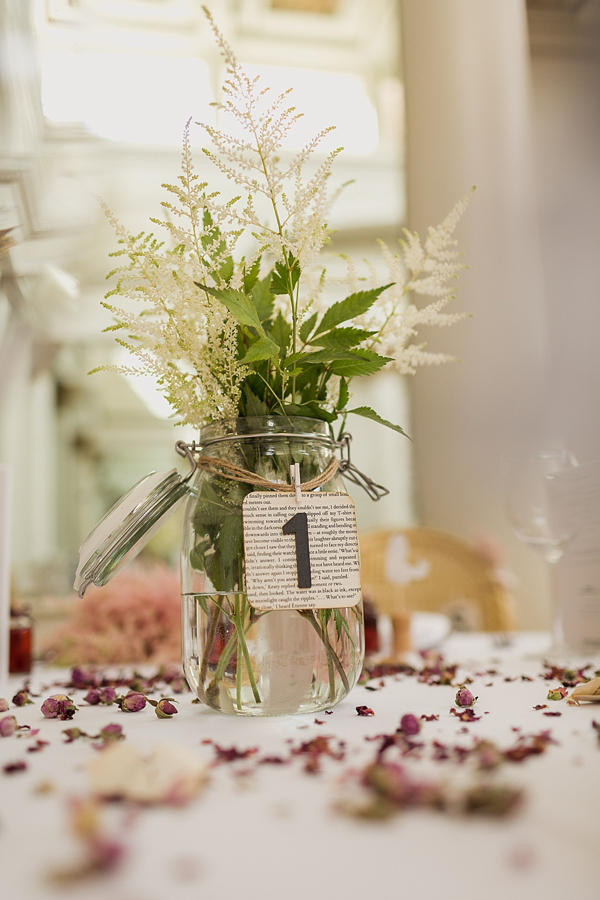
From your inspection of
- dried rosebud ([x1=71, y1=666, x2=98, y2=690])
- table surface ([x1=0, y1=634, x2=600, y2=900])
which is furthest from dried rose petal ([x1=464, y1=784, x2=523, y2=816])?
dried rosebud ([x1=71, y1=666, x2=98, y2=690])

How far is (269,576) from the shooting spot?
1.91 feet

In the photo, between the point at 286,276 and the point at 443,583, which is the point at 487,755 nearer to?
the point at 286,276

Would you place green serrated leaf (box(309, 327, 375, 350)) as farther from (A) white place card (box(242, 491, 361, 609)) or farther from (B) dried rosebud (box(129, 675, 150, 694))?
(B) dried rosebud (box(129, 675, 150, 694))

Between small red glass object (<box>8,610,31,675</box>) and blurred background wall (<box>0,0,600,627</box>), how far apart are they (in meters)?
0.66

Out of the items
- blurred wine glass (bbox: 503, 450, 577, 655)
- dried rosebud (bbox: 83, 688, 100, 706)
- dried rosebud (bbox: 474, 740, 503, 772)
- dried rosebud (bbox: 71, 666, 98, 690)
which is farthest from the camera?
blurred wine glass (bbox: 503, 450, 577, 655)

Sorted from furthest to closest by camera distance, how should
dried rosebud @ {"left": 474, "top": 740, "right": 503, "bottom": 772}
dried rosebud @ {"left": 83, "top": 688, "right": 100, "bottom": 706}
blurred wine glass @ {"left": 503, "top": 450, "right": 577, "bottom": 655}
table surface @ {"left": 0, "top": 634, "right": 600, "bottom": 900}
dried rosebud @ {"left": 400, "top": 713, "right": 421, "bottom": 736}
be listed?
blurred wine glass @ {"left": 503, "top": 450, "right": 577, "bottom": 655} < dried rosebud @ {"left": 83, "top": 688, "right": 100, "bottom": 706} < dried rosebud @ {"left": 400, "top": 713, "right": 421, "bottom": 736} < dried rosebud @ {"left": 474, "top": 740, "right": 503, "bottom": 772} < table surface @ {"left": 0, "top": 634, "right": 600, "bottom": 900}

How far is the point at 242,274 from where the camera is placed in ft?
2.15

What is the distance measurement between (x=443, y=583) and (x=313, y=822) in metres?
1.91

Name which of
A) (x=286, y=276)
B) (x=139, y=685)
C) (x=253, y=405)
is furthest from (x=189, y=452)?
(x=139, y=685)

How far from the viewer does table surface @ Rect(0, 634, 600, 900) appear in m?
0.30

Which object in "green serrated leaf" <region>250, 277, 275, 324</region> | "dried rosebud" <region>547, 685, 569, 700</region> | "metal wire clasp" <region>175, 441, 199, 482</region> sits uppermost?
"green serrated leaf" <region>250, 277, 275, 324</region>

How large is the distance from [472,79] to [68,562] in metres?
2.44

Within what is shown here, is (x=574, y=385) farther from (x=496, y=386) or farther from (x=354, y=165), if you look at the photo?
(x=354, y=165)

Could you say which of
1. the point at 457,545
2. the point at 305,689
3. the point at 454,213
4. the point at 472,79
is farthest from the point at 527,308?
the point at 305,689
